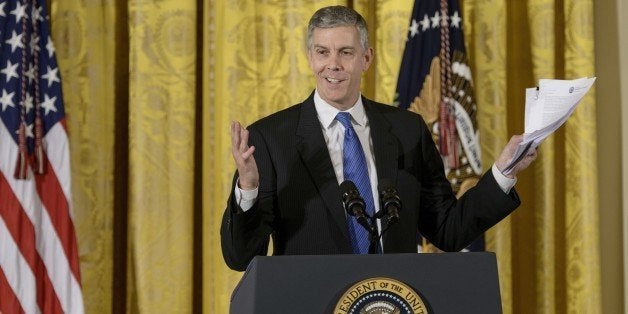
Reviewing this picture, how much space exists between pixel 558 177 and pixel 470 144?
72cm

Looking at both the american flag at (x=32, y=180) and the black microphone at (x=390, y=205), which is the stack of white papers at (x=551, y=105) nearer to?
the black microphone at (x=390, y=205)

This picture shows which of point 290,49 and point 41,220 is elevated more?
point 290,49

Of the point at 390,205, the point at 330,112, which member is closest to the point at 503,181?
the point at 390,205

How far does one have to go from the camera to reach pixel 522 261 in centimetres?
509

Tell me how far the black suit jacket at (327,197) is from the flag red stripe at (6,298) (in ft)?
Answer: 5.95

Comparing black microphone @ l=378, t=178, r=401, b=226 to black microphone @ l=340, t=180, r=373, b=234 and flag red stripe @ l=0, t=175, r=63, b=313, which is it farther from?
flag red stripe @ l=0, t=175, r=63, b=313

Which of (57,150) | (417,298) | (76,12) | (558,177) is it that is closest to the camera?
(417,298)

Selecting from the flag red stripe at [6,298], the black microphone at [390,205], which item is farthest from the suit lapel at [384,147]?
the flag red stripe at [6,298]

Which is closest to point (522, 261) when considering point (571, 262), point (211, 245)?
point (571, 262)

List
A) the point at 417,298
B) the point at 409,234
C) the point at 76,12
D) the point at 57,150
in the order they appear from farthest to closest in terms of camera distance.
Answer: the point at 76,12 → the point at 57,150 → the point at 409,234 → the point at 417,298

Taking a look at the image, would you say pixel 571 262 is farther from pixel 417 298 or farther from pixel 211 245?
pixel 417 298

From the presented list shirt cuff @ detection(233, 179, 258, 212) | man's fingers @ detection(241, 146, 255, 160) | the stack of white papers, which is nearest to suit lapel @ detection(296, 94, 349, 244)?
shirt cuff @ detection(233, 179, 258, 212)

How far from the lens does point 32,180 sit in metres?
4.36

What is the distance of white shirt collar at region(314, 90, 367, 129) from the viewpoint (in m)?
2.97
